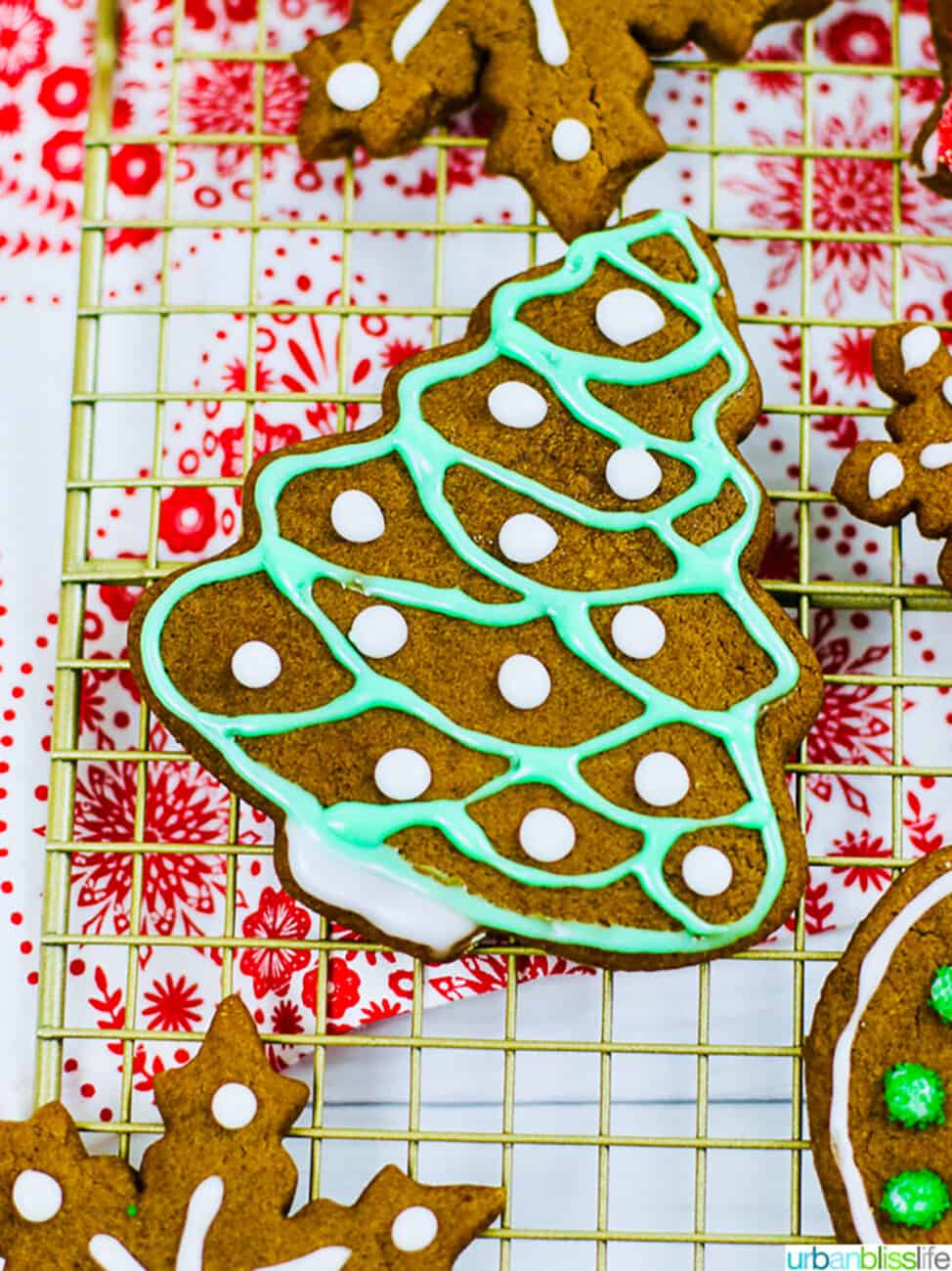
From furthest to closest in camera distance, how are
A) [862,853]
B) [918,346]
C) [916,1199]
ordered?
[862,853], [918,346], [916,1199]

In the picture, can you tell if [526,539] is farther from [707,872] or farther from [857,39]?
[857,39]

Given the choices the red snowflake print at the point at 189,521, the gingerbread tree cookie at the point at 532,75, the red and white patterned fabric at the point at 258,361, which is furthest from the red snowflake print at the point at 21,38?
the red snowflake print at the point at 189,521

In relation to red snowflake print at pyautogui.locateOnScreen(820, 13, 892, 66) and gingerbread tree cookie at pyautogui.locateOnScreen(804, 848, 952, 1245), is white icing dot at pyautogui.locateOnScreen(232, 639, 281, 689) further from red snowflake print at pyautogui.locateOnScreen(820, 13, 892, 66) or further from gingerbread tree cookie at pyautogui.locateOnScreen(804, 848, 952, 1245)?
red snowflake print at pyautogui.locateOnScreen(820, 13, 892, 66)

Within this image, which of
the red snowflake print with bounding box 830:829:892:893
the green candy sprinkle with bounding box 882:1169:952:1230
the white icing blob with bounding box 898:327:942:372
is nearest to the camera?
the green candy sprinkle with bounding box 882:1169:952:1230

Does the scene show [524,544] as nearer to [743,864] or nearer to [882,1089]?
[743,864]

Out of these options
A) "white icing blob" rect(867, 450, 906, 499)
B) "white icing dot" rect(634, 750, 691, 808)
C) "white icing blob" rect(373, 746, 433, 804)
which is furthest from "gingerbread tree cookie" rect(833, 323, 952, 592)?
"white icing blob" rect(373, 746, 433, 804)

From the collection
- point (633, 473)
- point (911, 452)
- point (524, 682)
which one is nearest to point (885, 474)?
point (911, 452)

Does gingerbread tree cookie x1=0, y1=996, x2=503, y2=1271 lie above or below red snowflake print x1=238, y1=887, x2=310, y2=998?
below
